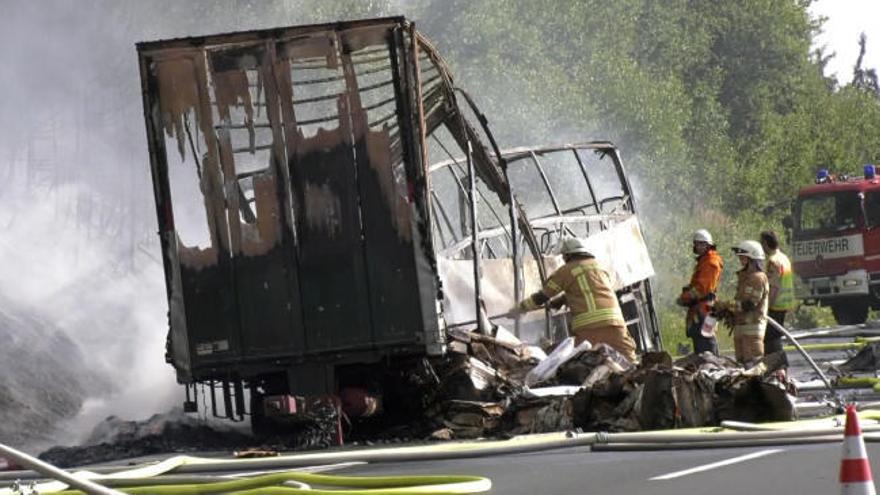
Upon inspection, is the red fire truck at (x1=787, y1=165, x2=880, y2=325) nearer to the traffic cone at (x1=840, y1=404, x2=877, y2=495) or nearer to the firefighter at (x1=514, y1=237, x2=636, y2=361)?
the firefighter at (x1=514, y1=237, x2=636, y2=361)

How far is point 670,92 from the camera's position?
5384 cm

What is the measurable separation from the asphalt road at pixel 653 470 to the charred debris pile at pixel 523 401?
1410mm

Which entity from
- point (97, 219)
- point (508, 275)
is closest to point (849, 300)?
point (97, 219)

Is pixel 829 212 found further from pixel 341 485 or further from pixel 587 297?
pixel 341 485

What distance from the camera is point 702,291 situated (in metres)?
18.6

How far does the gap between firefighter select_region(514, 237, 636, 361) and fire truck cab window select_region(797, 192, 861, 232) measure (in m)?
20.0

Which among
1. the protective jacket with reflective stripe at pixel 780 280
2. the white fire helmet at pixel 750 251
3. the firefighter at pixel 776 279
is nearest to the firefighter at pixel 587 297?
the white fire helmet at pixel 750 251

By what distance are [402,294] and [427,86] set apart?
3352mm

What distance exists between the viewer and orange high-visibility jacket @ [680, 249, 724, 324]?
18.6 m

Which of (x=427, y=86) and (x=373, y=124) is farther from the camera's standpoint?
(x=427, y=86)

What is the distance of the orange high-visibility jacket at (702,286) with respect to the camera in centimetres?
1856

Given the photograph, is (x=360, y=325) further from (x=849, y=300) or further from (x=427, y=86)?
(x=849, y=300)

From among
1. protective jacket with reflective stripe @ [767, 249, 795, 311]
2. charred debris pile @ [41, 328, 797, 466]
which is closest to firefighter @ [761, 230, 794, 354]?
protective jacket with reflective stripe @ [767, 249, 795, 311]

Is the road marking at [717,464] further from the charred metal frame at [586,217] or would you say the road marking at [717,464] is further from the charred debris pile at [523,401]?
the charred metal frame at [586,217]
